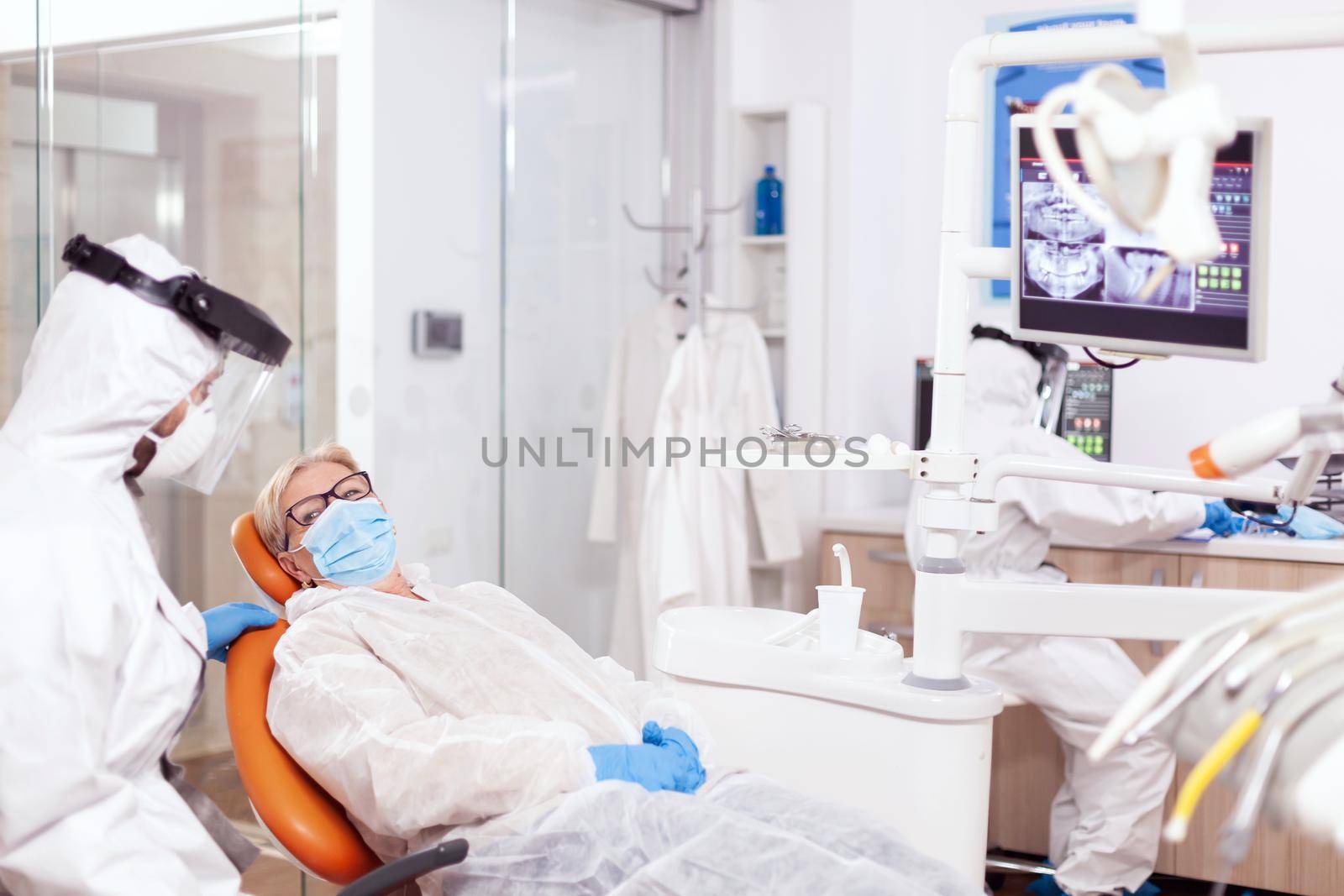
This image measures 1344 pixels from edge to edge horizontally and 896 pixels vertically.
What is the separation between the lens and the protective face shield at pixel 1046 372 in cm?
307

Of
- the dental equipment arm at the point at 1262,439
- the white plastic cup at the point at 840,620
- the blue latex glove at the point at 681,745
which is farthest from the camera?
the white plastic cup at the point at 840,620

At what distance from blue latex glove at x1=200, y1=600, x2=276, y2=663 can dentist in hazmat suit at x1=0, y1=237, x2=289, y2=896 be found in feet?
0.46

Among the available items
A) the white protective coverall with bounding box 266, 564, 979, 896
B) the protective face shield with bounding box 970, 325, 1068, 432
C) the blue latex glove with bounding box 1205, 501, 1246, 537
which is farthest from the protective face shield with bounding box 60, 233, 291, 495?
the blue latex glove with bounding box 1205, 501, 1246, 537

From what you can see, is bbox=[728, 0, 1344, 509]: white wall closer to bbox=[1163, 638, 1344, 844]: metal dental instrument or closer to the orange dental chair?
the orange dental chair

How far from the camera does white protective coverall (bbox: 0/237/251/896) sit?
1.49 m

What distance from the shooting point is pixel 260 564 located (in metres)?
2.20

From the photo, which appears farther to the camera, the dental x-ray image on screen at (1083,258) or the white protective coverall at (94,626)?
the dental x-ray image on screen at (1083,258)

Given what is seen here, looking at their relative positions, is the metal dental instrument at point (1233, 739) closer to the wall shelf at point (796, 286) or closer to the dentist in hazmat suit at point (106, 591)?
the dentist in hazmat suit at point (106, 591)

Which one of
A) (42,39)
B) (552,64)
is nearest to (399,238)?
(552,64)

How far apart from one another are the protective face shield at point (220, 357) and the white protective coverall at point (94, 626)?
0.02 metres

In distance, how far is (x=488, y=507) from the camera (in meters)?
3.58

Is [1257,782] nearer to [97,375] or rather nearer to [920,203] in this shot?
[97,375]

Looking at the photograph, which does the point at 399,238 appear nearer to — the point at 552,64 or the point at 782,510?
the point at 552,64

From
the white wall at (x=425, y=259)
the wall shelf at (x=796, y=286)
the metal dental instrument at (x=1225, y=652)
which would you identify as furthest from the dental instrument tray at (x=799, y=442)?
the wall shelf at (x=796, y=286)
